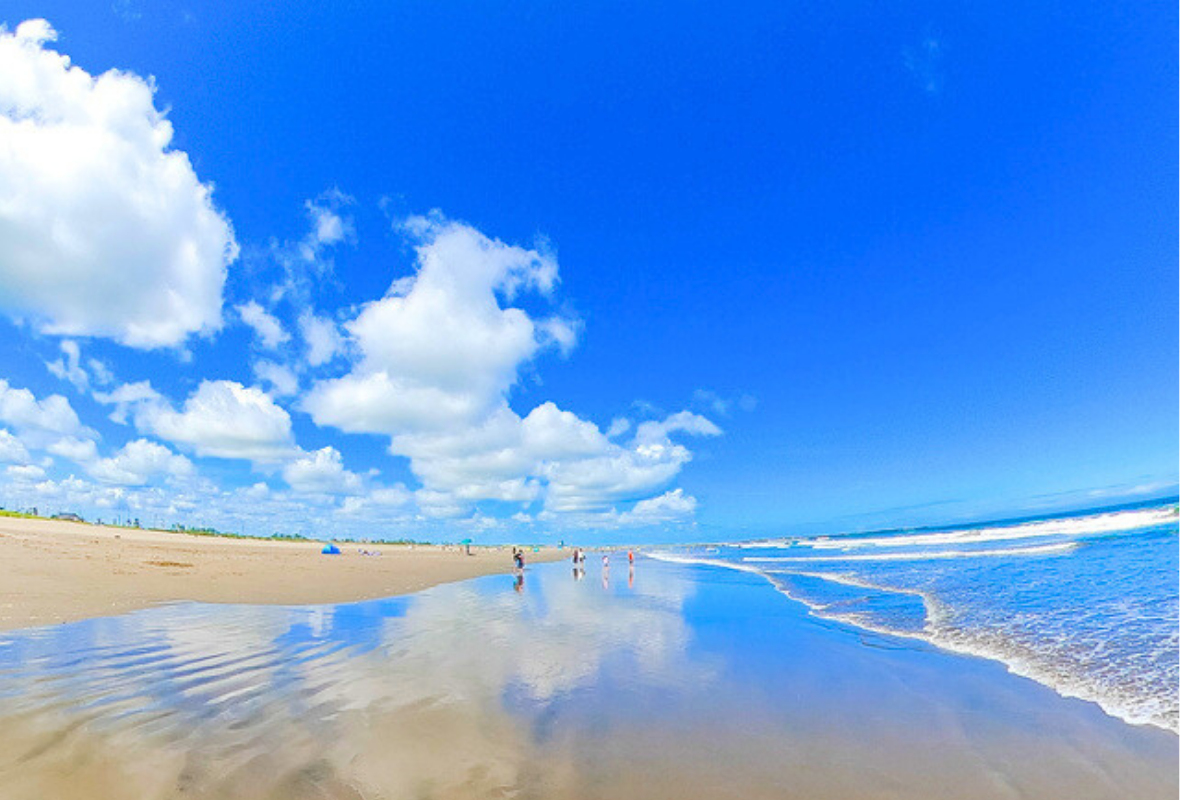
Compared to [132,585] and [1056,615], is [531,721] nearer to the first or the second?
[1056,615]

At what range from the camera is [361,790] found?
16.5ft

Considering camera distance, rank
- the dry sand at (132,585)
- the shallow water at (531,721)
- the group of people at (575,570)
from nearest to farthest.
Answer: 1. the shallow water at (531,721)
2. the dry sand at (132,585)
3. the group of people at (575,570)

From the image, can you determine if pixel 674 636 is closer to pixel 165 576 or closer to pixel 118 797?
pixel 118 797

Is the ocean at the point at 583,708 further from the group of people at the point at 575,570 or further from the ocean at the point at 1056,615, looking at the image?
the group of people at the point at 575,570

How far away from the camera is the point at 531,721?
23.5ft

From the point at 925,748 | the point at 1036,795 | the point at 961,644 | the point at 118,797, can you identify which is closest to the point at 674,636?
the point at 961,644

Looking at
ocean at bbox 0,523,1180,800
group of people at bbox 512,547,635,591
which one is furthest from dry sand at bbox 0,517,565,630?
group of people at bbox 512,547,635,591

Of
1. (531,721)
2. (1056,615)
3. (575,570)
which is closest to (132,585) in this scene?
(531,721)

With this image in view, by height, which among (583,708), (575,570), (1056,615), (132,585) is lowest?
(575,570)

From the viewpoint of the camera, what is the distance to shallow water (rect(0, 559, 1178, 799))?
5.36 m

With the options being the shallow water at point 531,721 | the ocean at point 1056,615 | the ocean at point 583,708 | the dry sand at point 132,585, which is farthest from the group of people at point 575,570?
the shallow water at point 531,721

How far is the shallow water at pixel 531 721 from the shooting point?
5.36 m

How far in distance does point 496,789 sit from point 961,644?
1163cm

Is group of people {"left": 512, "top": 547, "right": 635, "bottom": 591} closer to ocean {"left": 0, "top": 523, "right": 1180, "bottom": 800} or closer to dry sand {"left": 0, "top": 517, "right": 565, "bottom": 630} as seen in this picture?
dry sand {"left": 0, "top": 517, "right": 565, "bottom": 630}
